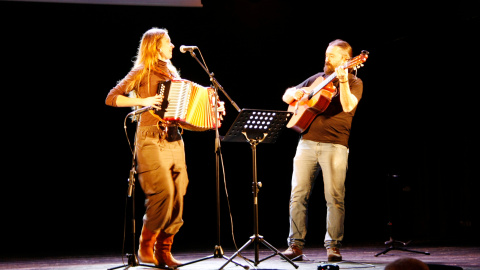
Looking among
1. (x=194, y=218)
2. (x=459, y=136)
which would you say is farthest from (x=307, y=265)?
(x=459, y=136)

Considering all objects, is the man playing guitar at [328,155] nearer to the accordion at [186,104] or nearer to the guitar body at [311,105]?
the guitar body at [311,105]

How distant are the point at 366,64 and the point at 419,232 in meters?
2.39

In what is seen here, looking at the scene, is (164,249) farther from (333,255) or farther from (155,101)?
(333,255)

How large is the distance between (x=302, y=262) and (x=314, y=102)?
4.35ft

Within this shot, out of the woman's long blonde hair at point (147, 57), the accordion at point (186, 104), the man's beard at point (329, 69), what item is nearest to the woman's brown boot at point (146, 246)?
the accordion at point (186, 104)

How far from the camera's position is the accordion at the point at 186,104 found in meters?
3.84

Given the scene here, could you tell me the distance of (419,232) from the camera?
7.24 meters

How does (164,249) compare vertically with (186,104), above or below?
below

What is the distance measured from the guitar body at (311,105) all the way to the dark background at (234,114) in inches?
66.0

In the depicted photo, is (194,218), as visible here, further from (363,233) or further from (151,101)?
(151,101)

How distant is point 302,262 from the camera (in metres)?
4.39

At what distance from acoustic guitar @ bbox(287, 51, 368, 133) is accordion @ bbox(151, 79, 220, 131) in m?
0.86

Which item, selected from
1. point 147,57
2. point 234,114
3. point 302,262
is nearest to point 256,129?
point 147,57

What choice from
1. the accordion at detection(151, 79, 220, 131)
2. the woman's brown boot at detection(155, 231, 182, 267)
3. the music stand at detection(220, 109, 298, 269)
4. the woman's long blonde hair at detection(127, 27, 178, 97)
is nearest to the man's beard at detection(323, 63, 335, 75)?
the music stand at detection(220, 109, 298, 269)
